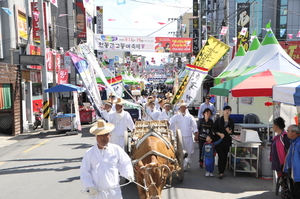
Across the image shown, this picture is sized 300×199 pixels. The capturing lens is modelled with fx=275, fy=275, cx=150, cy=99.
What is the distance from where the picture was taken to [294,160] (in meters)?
4.83

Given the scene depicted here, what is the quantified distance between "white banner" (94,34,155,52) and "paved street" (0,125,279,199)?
10.3m

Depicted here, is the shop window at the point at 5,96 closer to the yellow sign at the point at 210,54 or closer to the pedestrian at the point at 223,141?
the yellow sign at the point at 210,54

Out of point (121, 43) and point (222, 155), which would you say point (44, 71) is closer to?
point (121, 43)

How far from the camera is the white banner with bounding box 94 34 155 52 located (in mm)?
19172

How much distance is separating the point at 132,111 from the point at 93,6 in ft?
104

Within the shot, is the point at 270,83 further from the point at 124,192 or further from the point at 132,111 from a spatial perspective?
the point at 132,111

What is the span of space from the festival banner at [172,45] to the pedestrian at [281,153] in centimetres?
1566

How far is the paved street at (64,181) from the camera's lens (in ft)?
19.7

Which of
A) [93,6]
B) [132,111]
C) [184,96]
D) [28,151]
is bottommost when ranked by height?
[28,151]

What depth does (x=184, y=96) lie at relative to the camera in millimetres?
8961

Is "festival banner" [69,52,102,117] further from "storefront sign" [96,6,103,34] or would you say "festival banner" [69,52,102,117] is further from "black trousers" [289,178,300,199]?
"storefront sign" [96,6,103,34]

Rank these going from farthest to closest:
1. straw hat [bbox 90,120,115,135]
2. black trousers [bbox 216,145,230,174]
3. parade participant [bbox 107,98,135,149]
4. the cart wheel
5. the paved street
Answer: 1. parade participant [bbox 107,98,135,149]
2. black trousers [bbox 216,145,230,174]
3. the cart wheel
4. the paved street
5. straw hat [bbox 90,120,115,135]

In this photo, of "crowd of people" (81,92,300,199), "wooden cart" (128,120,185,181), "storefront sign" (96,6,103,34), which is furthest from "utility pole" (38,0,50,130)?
"storefront sign" (96,6,103,34)

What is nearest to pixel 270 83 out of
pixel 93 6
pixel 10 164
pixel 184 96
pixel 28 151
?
pixel 184 96
